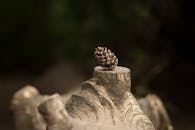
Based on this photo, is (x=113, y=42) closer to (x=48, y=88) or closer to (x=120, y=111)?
(x=48, y=88)

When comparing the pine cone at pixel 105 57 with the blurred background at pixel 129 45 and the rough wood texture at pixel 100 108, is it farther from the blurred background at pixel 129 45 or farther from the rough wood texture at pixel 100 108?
the blurred background at pixel 129 45

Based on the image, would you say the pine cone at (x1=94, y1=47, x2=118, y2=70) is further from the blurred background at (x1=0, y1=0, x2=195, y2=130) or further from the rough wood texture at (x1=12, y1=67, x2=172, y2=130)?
the blurred background at (x1=0, y1=0, x2=195, y2=130)

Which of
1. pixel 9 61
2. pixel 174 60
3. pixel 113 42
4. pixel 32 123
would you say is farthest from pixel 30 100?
pixel 9 61

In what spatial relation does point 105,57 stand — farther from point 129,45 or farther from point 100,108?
point 129,45

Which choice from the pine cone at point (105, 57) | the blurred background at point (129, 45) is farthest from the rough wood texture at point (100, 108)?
the blurred background at point (129, 45)

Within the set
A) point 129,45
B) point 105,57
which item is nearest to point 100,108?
point 105,57
